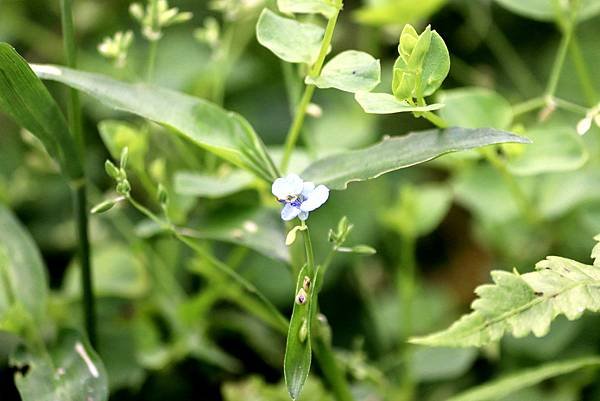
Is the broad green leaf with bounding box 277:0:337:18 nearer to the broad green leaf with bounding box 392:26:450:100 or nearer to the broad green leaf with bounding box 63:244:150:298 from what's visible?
the broad green leaf with bounding box 392:26:450:100

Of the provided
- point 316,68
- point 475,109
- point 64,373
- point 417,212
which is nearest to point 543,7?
point 475,109

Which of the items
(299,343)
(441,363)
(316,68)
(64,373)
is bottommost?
(441,363)

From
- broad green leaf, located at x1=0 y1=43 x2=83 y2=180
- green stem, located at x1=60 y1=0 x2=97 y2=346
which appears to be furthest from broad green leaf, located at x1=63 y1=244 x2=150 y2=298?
broad green leaf, located at x1=0 y1=43 x2=83 y2=180

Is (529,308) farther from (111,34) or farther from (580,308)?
(111,34)

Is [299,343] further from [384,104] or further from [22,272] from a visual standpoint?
[22,272]

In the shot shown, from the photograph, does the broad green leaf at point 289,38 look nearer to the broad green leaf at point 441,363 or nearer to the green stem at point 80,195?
the green stem at point 80,195

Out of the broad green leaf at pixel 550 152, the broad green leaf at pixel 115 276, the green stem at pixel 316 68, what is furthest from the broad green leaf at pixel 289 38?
the broad green leaf at pixel 115 276
